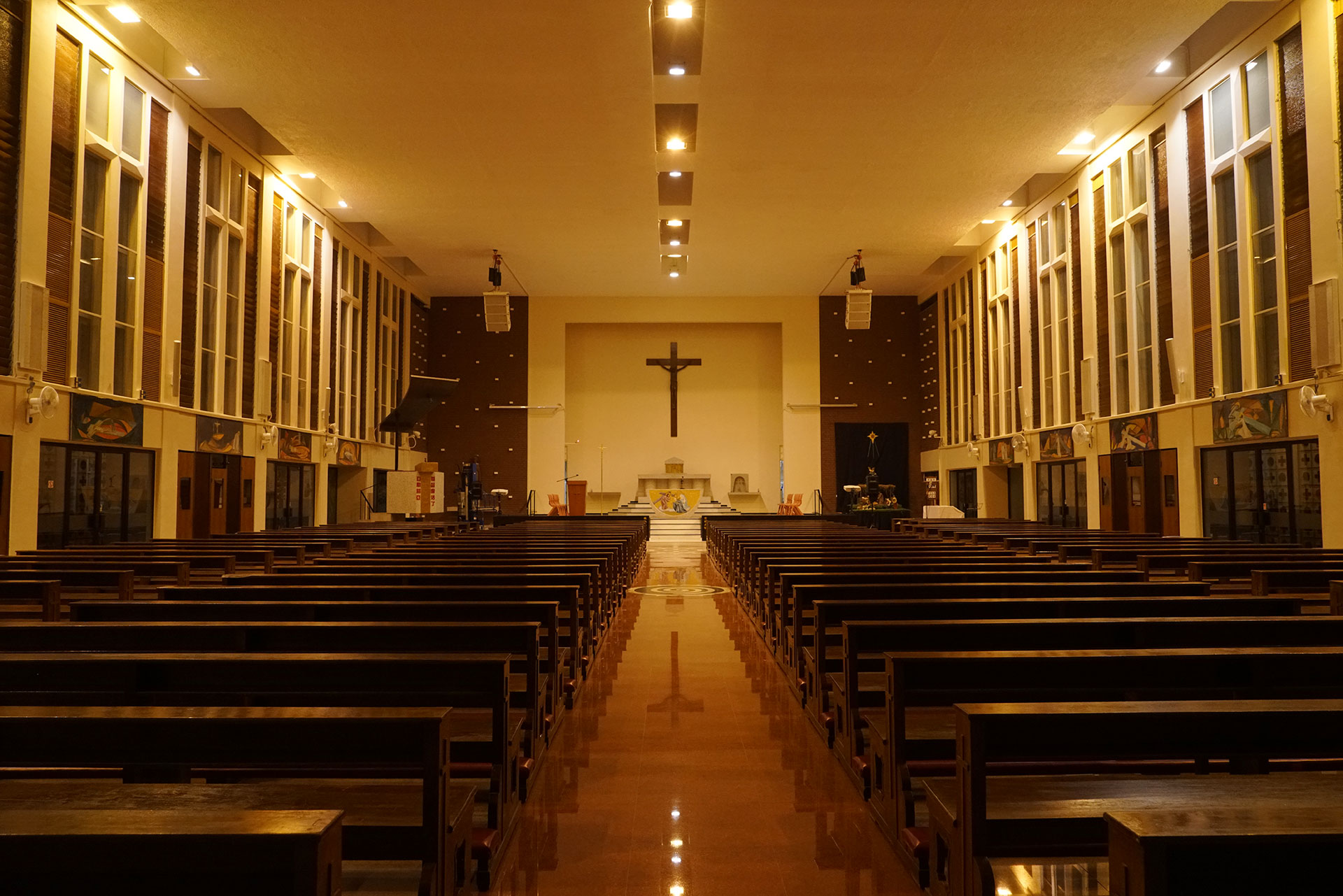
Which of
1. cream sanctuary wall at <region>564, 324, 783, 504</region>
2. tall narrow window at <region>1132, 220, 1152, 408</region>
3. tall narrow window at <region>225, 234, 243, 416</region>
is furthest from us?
cream sanctuary wall at <region>564, 324, 783, 504</region>

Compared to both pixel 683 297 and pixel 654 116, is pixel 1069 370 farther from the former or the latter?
pixel 683 297

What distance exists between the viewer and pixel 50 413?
9664 millimetres

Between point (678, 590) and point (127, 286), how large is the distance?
7846mm

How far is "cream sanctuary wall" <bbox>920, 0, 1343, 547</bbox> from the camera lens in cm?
958

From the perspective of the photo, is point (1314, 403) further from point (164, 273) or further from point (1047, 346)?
point (164, 273)

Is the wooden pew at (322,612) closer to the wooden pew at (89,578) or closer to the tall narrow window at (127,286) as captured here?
the wooden pew at (89,578)

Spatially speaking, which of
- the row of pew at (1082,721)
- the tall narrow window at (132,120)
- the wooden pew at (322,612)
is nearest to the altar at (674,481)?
the tall narrow window at (132,120)

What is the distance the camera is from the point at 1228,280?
11766 mm

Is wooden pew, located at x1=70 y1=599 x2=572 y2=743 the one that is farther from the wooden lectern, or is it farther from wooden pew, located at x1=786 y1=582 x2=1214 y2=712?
the wooden lectern

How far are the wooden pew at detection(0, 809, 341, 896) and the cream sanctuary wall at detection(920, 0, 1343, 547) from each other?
11.0 metres

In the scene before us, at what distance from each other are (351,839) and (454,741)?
2.82ft

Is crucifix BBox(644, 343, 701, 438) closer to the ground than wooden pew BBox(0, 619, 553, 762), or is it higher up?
higher up

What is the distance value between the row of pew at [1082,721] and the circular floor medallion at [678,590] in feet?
15.9

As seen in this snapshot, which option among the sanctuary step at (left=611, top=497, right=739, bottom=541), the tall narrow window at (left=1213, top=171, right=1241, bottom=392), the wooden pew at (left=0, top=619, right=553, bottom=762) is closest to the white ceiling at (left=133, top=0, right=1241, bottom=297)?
the tall narrow window at (left=1213, top=171, right=1241, bottom=392)
